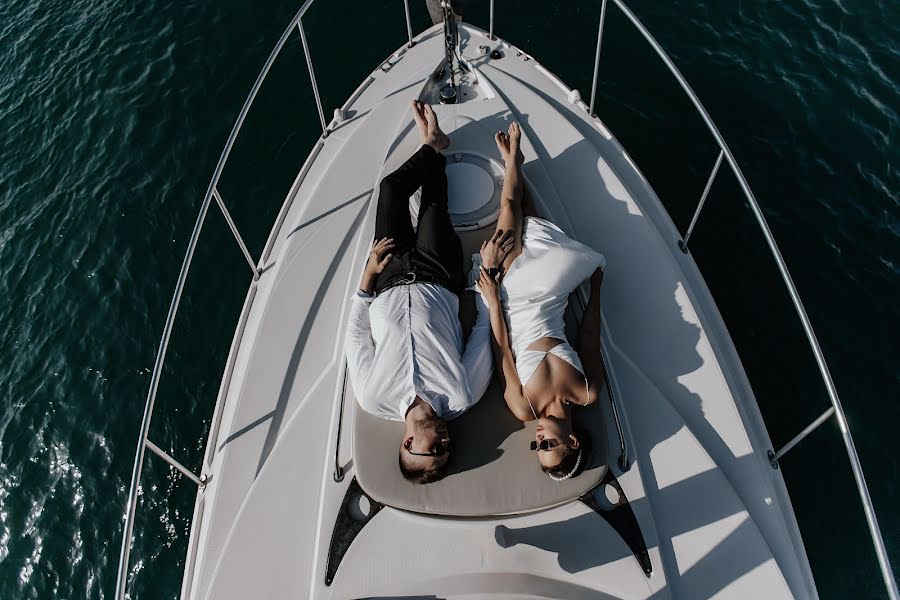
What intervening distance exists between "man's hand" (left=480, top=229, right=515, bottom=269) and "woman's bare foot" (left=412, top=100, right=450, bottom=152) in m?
1.11

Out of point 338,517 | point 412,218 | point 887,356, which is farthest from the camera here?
point 887,356

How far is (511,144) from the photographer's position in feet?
14.0

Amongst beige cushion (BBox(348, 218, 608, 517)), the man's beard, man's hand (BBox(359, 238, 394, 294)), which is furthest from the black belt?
the man's beard

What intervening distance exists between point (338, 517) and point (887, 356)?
5.57 m

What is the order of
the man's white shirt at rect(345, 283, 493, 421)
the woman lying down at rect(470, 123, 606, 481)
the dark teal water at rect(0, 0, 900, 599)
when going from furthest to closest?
the dark teal water at rect(0, 0, 900, 599)
the man's white shirt at rect(345, 283, 493, 421)
the woman lying down at rect(470, 123, 606, 481)

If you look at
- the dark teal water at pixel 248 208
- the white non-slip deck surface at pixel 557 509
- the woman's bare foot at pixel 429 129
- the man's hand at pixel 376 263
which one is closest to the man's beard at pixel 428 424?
the white non-slip deck surface at pixel 557 509

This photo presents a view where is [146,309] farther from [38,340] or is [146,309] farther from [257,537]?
[257,537]

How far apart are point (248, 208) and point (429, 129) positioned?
11.1 ft

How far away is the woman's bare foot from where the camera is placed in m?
4.49

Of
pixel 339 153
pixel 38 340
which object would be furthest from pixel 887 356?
pixel 38 340

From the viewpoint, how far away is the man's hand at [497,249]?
149 inches

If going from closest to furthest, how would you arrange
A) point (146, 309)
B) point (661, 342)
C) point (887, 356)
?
1. point (661, 342)
2. point (887, 356)
3. point (146, 309)

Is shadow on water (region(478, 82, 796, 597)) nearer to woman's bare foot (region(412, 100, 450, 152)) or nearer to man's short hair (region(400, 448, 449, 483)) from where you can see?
man's short hair (region(400, 448, 449, 483))

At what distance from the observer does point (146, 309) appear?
6.54 metres
